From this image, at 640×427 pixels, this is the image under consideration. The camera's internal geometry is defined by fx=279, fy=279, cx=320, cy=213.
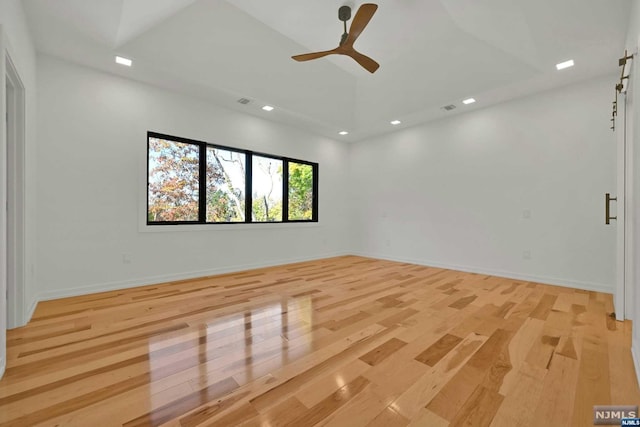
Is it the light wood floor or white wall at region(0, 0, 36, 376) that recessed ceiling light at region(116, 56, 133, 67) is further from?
the light wood floor

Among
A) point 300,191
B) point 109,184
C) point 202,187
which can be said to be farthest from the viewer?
point 300,191

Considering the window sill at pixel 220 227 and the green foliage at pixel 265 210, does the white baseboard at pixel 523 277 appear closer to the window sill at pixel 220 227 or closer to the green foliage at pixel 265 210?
the window sill at pixel 220 227

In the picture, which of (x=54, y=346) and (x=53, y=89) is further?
(x=53, y=89)

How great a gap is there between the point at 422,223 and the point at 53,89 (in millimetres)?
5805

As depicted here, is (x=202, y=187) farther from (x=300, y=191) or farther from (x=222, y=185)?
(x=300, y=191)

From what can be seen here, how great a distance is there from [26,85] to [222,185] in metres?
2.52

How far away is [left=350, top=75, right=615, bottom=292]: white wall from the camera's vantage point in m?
3.71

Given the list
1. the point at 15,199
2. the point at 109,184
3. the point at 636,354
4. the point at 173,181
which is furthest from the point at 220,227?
the point at 636,354

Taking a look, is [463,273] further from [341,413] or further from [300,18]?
[300,18]

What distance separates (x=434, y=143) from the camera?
17.4ft

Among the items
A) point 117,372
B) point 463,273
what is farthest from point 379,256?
point 117,372

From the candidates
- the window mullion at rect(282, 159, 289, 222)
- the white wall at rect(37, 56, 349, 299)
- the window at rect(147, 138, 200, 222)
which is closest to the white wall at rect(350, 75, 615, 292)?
the window mullion at rect(282, 159, 289, 222)

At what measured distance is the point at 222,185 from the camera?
479 centimetres

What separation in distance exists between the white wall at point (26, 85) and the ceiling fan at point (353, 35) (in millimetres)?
2314
